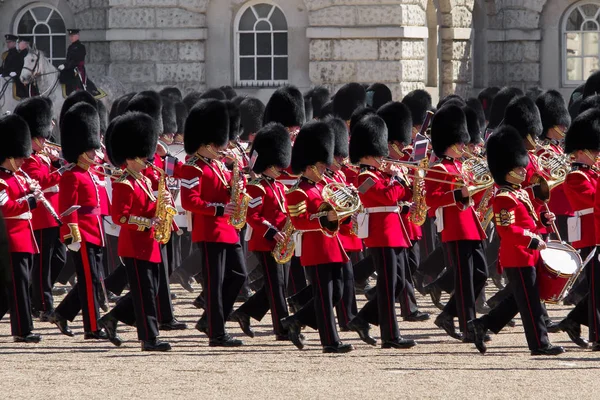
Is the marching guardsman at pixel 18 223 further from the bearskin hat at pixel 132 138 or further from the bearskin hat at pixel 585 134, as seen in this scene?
the bearskin hat at pixel 585 134

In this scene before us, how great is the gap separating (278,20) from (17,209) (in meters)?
10.3

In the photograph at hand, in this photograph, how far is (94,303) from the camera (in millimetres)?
7969

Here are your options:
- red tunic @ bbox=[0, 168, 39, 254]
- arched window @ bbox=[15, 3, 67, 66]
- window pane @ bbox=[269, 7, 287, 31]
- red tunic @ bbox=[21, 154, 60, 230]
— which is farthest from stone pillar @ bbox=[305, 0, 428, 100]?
red tunic @ bbox=[0, 168, 39, 254]

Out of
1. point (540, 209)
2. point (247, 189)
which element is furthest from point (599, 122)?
point (247, 189)

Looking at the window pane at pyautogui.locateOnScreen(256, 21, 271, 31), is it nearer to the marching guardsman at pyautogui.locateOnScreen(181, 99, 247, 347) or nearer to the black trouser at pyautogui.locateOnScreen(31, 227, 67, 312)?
the black trouser at pyautogui.locateOnScreen(31, 227, 67, 312)

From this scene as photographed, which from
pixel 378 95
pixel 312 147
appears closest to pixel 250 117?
pixel 378 95

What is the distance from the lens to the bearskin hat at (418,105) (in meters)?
11.6

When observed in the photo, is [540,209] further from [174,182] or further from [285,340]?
[174,182]

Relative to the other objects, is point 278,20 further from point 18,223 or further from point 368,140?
point 18,223

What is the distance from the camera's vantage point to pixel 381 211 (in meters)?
7.79

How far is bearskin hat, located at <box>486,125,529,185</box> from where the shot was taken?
750cm

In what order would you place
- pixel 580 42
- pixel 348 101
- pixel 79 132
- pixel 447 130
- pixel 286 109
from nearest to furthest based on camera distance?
pixel 79 132 < pixel 447 130 < pixel 286 109 < pixel 348 101 < pixel 580 42

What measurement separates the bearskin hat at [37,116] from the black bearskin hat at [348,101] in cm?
348

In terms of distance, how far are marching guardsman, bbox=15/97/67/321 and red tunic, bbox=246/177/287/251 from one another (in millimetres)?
1361
